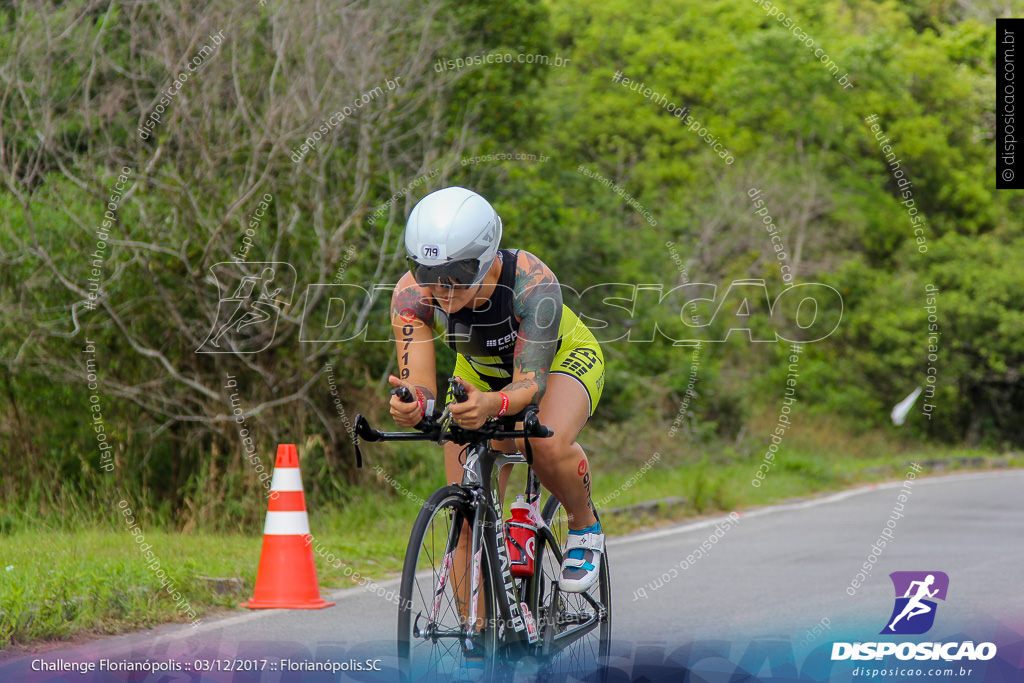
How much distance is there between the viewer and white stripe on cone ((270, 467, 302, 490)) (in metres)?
6.43

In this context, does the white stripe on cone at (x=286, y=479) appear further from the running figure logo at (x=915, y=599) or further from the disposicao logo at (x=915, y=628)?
the running figure logo at (x=915, y=599)

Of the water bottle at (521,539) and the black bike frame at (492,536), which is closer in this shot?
the black bike frame at (492,536)

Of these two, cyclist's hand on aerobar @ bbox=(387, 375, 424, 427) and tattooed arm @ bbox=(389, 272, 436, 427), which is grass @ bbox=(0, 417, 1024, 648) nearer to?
tattooed arm @ bbox=(389, 272, 436, 427)

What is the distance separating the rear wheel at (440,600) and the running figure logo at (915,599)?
282 cm

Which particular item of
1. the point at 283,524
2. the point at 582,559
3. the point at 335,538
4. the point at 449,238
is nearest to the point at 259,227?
the point at 335,538

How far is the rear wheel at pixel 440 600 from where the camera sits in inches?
144

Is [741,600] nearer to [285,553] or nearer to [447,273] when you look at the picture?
[285,553]

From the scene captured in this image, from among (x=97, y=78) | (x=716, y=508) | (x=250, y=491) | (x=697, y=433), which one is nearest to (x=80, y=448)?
(x=250, y=491)

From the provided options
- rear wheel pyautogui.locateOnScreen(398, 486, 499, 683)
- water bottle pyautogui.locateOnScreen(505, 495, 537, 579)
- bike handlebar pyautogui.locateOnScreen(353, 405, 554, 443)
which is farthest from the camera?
water bottle pyautogui.locateOnScreen(505, 495, 537, 579)

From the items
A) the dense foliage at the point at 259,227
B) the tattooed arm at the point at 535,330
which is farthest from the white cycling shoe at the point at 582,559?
the dense foliage at the point at 259,227

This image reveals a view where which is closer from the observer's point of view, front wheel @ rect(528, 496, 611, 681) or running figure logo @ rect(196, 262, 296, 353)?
front wheel @ rect(528, 496, 611, 681)

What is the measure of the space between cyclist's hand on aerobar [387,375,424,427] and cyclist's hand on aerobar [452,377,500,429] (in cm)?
13

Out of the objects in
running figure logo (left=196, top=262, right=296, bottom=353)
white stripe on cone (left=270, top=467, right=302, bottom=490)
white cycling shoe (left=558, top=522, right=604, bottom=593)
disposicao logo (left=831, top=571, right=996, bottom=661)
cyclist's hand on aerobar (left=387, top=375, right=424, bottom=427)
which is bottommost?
disposicao logo (left=831, top=571, right=996, bottom=661)

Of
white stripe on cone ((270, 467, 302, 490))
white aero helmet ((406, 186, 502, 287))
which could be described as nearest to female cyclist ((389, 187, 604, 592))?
white aero helmet ((406, 186, 502, 287))
